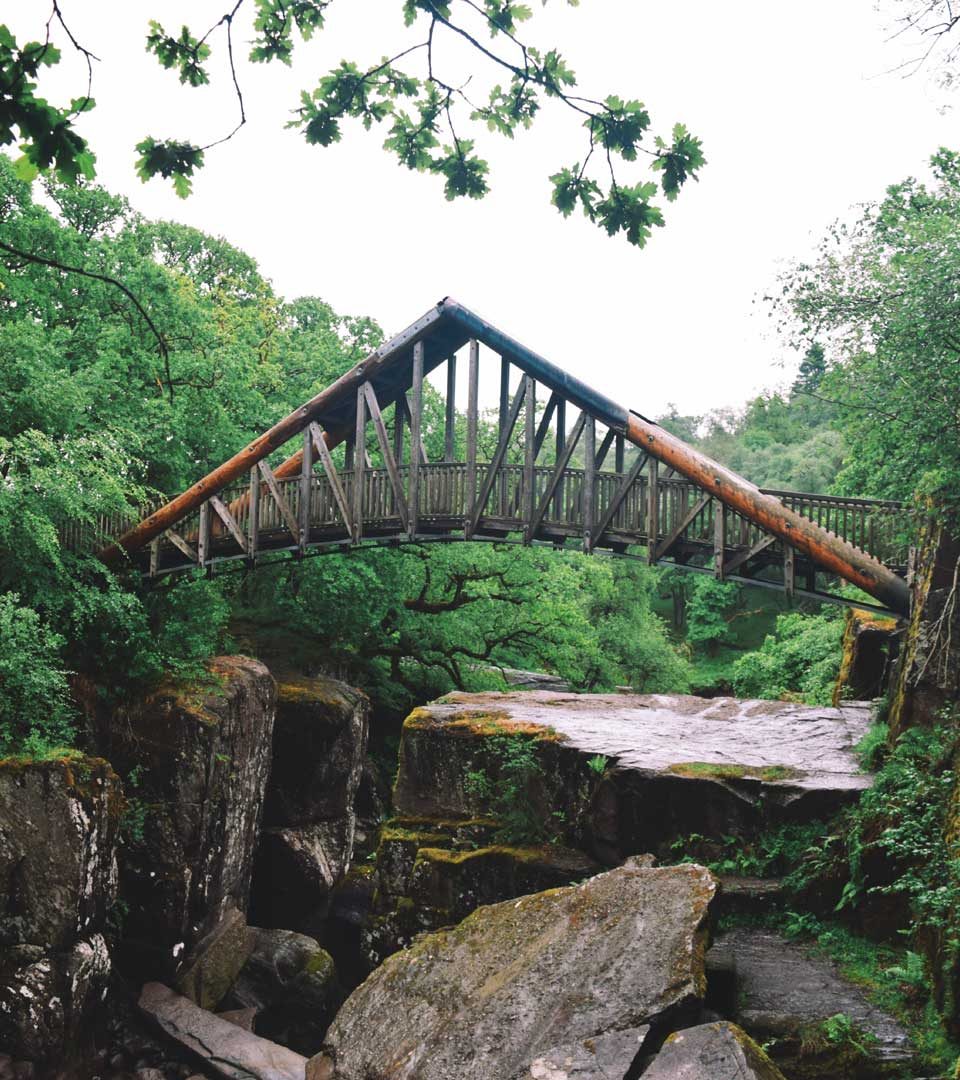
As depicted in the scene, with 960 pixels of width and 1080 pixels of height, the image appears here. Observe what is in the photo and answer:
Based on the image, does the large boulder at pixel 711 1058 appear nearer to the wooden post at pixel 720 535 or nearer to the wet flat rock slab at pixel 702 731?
the wet flat rock slab at pixel 702 731

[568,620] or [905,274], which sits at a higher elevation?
[905,274]

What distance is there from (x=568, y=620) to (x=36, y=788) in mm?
12900

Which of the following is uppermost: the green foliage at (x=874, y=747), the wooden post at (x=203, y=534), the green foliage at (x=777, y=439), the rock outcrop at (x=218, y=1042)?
the green foliage at (x=777, y=439)

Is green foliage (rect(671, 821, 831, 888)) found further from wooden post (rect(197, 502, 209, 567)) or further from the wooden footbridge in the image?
wooden post (rect(197, 502, 209, 567))

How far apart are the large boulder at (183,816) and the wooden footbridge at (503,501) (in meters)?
3.19

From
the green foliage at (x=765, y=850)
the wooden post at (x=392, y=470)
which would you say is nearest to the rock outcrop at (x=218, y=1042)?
the green foliage at (x=765, y=850)

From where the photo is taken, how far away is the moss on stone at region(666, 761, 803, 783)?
997 cm

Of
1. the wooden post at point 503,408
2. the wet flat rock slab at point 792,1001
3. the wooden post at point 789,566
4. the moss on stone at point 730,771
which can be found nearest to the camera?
the wet flat rock slab at point 792,1001

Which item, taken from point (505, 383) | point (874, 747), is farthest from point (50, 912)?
point (505, 383)

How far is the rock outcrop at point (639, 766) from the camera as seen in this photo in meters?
9.84

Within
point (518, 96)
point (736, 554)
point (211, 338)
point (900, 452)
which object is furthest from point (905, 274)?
point (211, 338)

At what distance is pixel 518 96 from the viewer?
15.4 ft

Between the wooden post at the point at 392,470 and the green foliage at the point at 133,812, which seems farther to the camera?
the wooden post at the point at 392,470

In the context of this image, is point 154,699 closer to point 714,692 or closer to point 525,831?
point 525,831
